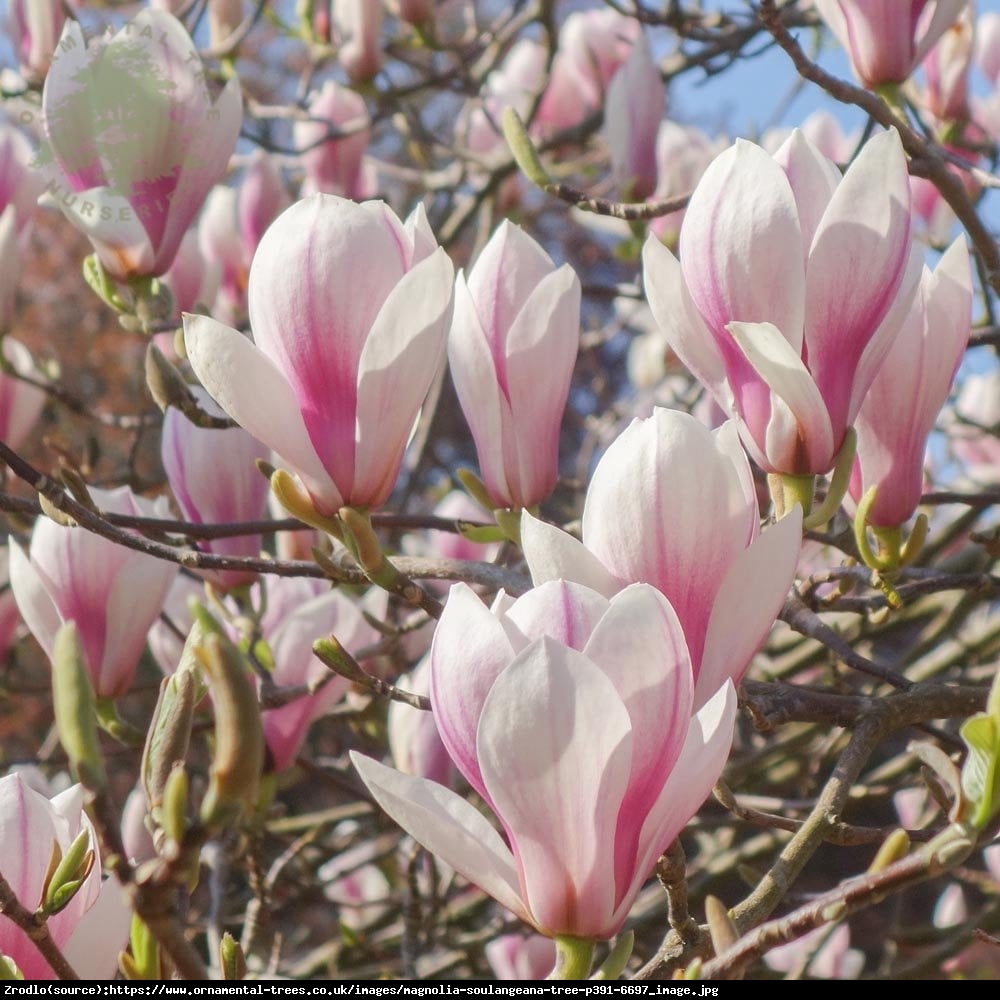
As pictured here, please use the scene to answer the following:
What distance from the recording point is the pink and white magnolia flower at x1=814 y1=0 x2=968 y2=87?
925 mm

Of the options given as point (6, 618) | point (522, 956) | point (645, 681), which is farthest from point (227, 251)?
point (645, 681)

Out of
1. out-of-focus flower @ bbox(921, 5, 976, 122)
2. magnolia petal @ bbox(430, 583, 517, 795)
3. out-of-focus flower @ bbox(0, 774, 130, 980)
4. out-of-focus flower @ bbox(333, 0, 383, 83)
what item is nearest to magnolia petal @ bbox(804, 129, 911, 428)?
magnolia petal @ bbox(430, 583, 517, 795)

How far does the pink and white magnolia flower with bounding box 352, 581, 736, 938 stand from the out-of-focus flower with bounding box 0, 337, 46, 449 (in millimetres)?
1065

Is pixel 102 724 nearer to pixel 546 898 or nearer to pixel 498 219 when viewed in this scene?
pixel 546 898

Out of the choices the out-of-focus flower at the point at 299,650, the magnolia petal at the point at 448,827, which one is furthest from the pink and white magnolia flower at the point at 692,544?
the out-of-focus flower at the point at 299,650

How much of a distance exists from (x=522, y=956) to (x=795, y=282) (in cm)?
97

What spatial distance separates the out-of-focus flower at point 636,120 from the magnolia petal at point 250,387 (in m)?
0.74

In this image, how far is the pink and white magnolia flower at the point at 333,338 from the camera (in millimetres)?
664

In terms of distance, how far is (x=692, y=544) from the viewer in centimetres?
57

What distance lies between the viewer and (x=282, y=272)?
2.20ft

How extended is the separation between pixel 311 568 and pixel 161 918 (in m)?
0.39

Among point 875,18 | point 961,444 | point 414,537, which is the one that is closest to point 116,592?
point 875,18

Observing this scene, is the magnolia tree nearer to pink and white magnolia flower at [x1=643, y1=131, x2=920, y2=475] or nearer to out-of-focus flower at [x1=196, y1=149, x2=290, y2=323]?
pink and white magnolia flower at [x1=643, y1=131, x2=920, y2=475]

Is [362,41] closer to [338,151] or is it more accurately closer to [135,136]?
[338,151]
